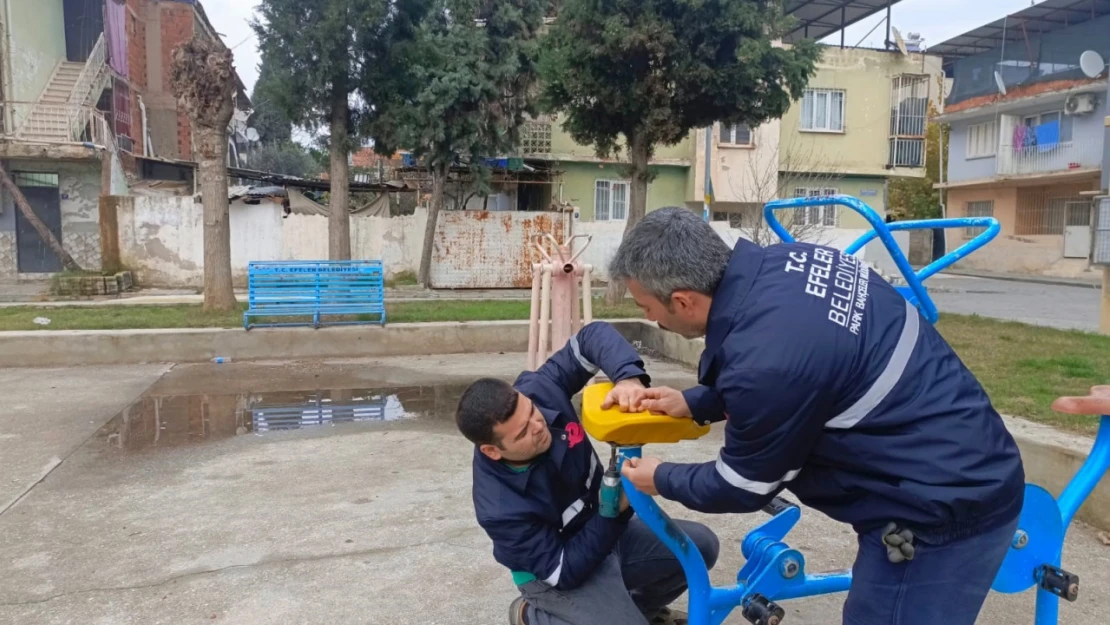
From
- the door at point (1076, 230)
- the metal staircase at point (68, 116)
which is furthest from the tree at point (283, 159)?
the door at point (1076, 230)

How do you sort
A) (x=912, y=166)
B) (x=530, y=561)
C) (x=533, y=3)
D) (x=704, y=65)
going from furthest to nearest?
(x=912, y=166), (x=533, y=3), (x=704, y=65), (x=530, y=561)

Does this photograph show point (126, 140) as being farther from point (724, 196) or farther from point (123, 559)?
point (123, 559)

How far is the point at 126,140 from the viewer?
21.8 metres

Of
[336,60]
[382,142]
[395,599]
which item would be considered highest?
[336,60]

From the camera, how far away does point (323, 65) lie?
43.2ft

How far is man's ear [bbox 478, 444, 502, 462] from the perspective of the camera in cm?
237

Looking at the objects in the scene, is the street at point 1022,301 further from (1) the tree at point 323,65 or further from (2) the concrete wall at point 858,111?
(1) the tree at point 323,65

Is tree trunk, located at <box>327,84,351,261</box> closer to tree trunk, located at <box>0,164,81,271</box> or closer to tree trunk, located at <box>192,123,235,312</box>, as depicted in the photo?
tree trunk, located at <box>192,123,235,312</box>

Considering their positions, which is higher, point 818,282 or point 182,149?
point 182,149

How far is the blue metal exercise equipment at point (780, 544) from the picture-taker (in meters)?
2.20

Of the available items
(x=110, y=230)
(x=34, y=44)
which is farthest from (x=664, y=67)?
(x=34, y=44)

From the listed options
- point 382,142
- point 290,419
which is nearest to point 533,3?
point 382,142

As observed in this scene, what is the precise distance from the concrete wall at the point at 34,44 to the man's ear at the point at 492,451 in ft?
69.3

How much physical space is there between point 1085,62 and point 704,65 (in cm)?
1776
